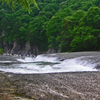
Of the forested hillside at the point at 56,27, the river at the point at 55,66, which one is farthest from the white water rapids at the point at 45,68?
the forested hillside at the point at 56,27

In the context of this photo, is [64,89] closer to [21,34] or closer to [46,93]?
[46,93]

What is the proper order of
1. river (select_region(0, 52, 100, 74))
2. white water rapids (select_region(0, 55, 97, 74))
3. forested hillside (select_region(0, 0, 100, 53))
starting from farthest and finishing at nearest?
forested hillside (select_region(0, 0, 100, 53)) → river (select_region(0, 52, 100, 74)) → white water rapids (select_region(0, 55, 97, 74))

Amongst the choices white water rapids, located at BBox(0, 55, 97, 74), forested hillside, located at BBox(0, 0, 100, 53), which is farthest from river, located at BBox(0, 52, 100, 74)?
forested hillside, located at BBox(0, 0, 100, 53)

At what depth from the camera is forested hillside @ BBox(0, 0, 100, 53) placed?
37.3m

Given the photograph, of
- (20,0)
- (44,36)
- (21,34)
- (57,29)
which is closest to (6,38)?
(21,34)

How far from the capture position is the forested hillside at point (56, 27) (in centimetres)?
3734

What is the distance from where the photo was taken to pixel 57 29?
1937 inches

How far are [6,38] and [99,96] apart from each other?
74632 millimetres

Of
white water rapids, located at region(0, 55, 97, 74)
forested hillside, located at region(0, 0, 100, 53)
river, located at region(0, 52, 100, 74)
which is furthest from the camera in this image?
forested hillside, located at region(0, 0, 100, 53)

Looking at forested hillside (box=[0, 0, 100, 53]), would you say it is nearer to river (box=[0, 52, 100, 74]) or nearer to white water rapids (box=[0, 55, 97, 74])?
river (box=[0, 52, 100, 74])

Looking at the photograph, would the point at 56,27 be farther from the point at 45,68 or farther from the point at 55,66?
the point at 45,68

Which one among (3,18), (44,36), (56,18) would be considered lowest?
(44,36)

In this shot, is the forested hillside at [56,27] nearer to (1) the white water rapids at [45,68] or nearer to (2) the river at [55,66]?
(2) the river at [55,66]

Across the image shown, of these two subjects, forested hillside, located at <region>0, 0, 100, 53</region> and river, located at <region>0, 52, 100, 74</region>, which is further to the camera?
forested hillside, located at <region>0, 0, 100, 53</region>
